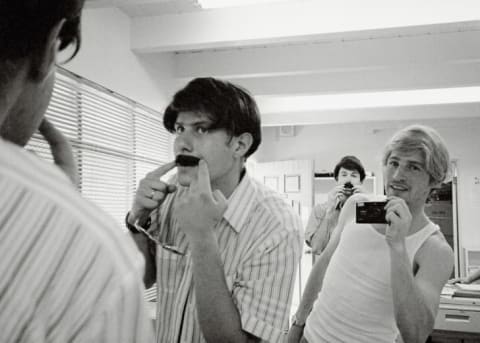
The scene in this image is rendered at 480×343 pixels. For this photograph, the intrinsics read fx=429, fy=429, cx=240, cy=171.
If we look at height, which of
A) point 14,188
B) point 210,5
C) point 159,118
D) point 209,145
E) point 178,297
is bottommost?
point 178,297

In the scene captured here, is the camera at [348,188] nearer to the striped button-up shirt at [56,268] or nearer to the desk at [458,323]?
the desk at [458,323]

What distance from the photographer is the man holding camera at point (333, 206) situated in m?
3.63

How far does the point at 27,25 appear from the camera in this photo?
380mm

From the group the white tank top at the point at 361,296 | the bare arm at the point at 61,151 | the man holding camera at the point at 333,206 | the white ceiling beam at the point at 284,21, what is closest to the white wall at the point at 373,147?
the man holding camera at the point at 333,206

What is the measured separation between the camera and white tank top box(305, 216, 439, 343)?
1.47 m

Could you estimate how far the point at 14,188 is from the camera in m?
0.33

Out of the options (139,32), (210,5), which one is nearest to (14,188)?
(210,5)

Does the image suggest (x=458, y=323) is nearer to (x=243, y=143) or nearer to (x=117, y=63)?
(x=243, y=143)

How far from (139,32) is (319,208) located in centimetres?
219

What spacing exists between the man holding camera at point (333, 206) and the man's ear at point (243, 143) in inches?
94.5

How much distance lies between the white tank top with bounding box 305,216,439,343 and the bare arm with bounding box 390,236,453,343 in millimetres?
54

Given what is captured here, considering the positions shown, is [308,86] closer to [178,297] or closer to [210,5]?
[210,5]

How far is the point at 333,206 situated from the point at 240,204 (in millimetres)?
2566

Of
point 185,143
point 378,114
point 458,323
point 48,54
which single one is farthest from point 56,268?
point 378,114
